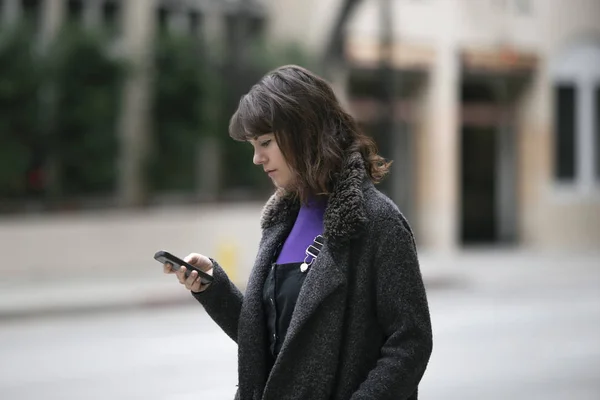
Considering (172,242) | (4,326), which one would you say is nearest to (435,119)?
(172,242)

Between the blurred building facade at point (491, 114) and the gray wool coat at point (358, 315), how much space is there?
69.2ft

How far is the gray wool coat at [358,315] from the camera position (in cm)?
244

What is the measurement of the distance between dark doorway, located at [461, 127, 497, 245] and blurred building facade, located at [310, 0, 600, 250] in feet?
0.09

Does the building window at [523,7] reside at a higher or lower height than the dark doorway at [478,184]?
higher

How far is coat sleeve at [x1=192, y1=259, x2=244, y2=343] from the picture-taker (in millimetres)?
2771

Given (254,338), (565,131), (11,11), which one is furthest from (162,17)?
(254,338)

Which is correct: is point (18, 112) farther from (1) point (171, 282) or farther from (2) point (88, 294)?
(1) point (171, 282)

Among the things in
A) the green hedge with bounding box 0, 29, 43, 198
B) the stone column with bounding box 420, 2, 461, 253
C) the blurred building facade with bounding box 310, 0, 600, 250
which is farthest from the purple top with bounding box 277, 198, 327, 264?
the stone column with bounding box 420, 2, 461, 253

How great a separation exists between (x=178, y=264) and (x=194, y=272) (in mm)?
76

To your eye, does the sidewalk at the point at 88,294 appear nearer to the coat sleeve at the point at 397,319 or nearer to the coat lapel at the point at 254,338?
the coat lapel at the point at 254,338

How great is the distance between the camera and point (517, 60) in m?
25.8

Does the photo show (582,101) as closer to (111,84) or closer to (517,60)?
(517,60)

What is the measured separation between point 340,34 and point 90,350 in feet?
31.3

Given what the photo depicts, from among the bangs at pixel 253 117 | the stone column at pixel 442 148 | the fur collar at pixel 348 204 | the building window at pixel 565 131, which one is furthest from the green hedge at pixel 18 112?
the building window at pixel 565 131
